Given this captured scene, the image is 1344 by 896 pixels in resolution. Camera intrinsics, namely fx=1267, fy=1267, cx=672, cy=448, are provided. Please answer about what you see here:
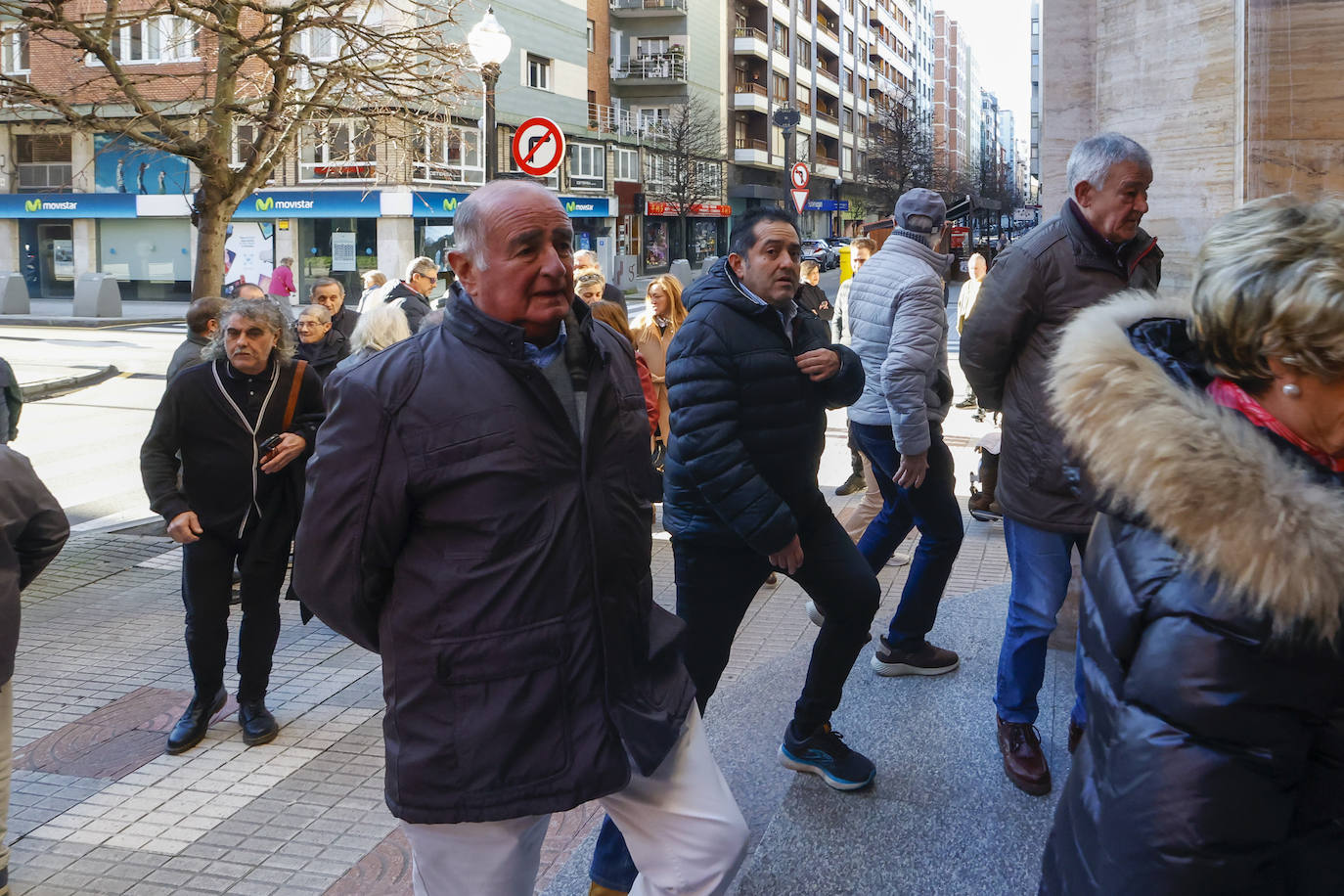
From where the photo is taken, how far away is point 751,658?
591 centimetres

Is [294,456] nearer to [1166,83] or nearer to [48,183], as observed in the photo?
[1166,83]

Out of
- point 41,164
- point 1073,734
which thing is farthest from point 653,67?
point 1073,734

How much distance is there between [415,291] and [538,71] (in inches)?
1503

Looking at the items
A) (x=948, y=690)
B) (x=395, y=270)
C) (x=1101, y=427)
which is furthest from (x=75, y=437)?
(x=395, y=270)

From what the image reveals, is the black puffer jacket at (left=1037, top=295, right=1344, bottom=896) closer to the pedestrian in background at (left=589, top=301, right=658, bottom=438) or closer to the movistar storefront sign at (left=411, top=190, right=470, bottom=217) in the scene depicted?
the pedestrian in background at (left=589, top=301, right=658, bottom=438)

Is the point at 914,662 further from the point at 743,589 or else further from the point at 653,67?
the point at 653,67

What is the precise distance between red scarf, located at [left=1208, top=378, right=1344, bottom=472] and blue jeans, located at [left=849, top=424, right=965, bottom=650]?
129 inches

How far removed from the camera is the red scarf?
1.65m

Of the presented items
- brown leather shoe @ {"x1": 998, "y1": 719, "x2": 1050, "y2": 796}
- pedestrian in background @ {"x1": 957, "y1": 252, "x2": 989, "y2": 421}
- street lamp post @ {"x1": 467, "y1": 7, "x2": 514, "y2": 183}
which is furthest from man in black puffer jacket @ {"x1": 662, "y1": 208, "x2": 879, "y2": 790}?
pedestrian in background @ {"x1": 957, "y1": 252, "x2": 989, "y2": 421}

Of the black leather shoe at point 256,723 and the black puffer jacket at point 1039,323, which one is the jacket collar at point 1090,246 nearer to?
the black puffer jacket at point 1039,323

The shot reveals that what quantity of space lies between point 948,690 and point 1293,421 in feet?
11.9

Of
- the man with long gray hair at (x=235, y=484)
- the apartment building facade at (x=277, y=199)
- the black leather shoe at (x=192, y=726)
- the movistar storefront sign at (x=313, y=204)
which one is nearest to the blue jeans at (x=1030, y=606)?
the man with long gray hair at (x=235, y=484)

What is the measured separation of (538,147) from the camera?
10.6 metres

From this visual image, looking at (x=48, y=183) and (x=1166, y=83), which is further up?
(x=48, y=183)
